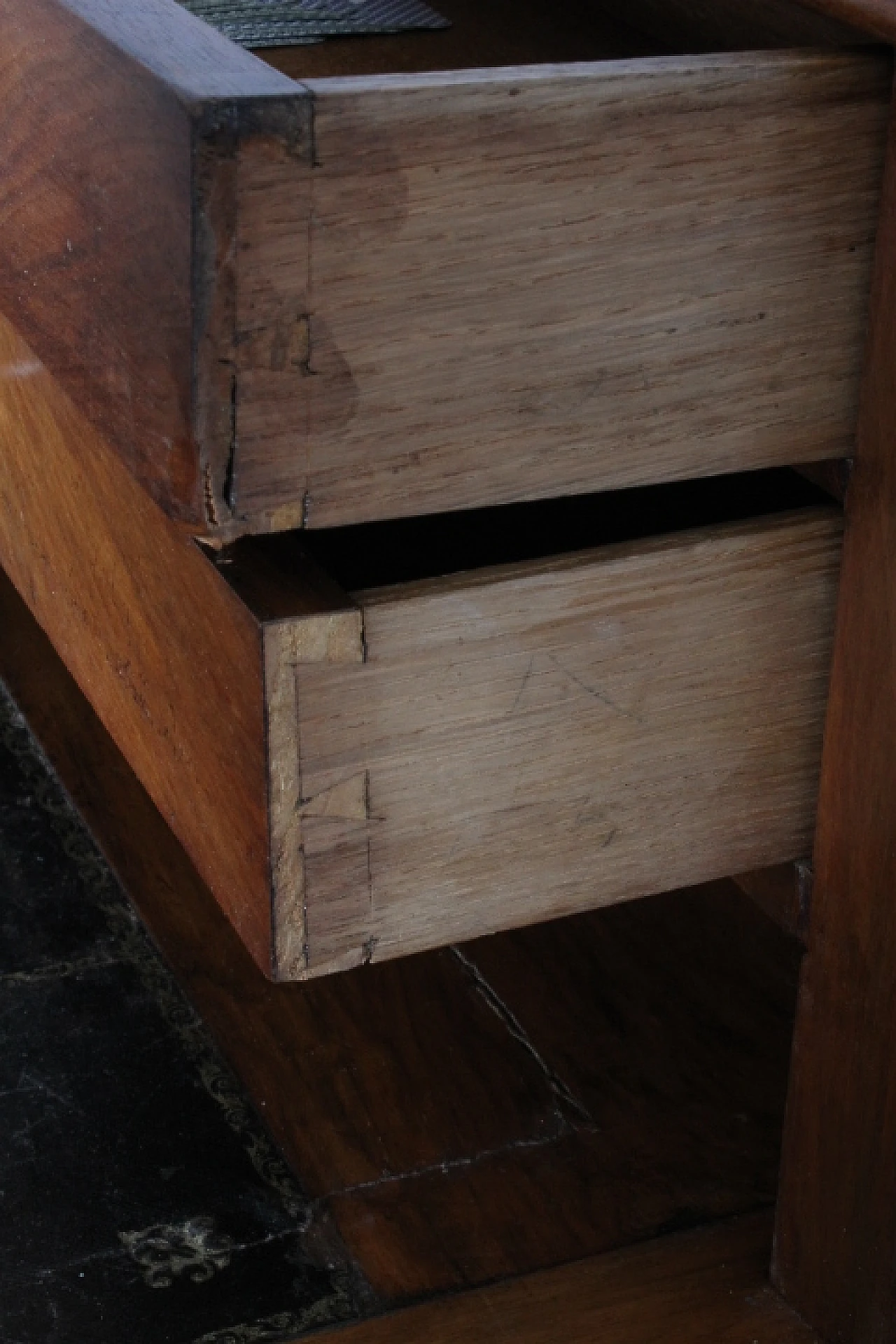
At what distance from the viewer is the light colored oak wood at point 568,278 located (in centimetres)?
62

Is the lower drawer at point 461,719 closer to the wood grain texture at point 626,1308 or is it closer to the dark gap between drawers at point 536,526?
the dark gap between drawers at point 536,526

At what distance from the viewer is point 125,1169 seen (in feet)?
3.60

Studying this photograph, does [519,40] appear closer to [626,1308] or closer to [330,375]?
[330,375]

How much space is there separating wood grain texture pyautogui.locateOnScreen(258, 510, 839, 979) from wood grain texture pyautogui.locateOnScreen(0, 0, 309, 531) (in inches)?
4.4

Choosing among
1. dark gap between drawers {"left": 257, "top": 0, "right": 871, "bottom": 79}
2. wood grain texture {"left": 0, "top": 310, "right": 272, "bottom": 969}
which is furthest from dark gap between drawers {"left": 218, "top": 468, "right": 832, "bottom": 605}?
dark gap between drawers {"left": 257, "top": 0, "right": 871, "bottom": 79}

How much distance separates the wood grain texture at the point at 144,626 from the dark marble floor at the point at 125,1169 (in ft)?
1.04

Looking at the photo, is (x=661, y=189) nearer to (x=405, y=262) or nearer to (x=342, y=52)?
(x=405, y=262)

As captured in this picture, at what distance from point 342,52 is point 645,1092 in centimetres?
68

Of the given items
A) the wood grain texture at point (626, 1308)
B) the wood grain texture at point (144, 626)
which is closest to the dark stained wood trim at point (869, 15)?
the wood grain texture at point (144, 626)

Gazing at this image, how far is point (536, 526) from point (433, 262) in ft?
1.06

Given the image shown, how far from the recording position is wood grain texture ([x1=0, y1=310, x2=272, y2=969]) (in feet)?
2.36

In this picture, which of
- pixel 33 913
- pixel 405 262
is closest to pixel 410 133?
pixel 405 262

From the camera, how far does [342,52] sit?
1.03m

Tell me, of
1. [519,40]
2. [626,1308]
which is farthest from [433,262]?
[626,1308]
